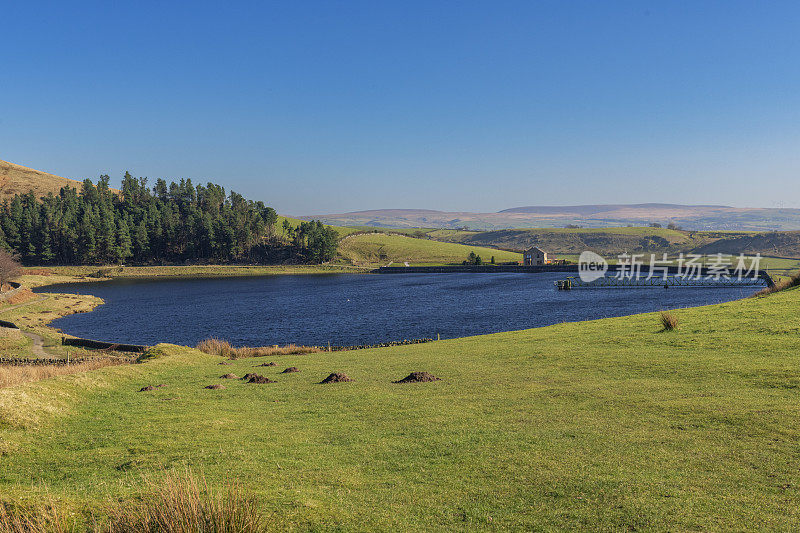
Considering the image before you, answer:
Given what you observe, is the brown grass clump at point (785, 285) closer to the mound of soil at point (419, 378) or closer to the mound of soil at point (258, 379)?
the mound of soil at point (419, 378)

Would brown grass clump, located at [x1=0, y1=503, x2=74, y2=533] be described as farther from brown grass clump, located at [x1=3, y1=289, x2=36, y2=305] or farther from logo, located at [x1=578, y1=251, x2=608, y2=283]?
logo, located at [x1=578, y1=251, x2=608, y2=283]

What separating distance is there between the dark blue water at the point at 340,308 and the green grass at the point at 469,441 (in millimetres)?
39012

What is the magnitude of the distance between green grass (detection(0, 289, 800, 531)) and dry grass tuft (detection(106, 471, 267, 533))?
1.57m

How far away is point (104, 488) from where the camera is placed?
11500mm

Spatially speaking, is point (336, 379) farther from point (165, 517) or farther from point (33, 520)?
point (165, 517)

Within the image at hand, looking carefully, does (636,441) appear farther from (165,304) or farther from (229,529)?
(165,304)

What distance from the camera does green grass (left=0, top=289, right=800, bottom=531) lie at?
10.0 m

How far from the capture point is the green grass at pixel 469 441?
32.9ft

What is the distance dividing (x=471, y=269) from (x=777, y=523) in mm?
185808

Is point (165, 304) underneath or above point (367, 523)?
underneath

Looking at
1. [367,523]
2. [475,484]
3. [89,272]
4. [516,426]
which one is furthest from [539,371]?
[89,272]

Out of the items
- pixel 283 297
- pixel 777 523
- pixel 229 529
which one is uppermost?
pixel 229 529

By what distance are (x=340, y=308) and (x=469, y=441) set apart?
8148 centimetres

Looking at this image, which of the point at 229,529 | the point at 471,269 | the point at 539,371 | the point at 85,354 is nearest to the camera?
the point at 229,529
